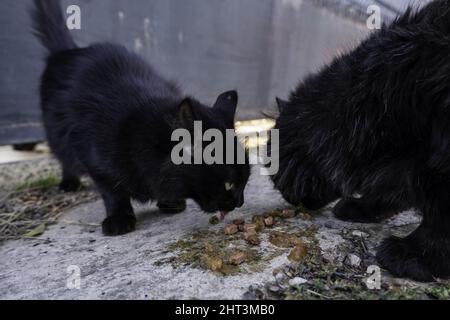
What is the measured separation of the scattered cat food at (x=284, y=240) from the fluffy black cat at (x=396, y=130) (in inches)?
12.6

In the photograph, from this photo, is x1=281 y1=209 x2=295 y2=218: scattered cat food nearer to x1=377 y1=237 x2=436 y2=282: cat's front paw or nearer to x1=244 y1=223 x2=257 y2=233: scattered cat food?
x1=244 y1=223 x2=257 y2=233: scattered cat food

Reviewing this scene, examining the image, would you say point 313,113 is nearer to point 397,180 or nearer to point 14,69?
point 397,180

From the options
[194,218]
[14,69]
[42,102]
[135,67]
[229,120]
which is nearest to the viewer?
[229,120]

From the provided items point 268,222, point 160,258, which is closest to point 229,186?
point 268,222

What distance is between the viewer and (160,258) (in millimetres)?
1769

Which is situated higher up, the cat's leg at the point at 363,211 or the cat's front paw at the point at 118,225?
the cat's leg at the point at 363,211

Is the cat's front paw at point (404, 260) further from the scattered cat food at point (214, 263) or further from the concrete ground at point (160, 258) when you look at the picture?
the scattered cat food at point (214, 263)

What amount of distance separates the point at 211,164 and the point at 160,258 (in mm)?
471

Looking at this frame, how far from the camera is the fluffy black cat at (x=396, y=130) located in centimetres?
162

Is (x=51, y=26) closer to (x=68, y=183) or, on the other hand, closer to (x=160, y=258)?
(x=68, y=183)

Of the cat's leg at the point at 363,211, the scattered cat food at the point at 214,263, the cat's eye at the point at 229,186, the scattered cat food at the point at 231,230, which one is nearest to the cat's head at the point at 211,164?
the cat's eye at the point at 229,186

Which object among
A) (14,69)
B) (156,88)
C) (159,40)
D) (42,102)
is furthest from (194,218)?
(159,40)

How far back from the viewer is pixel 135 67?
264 cm
